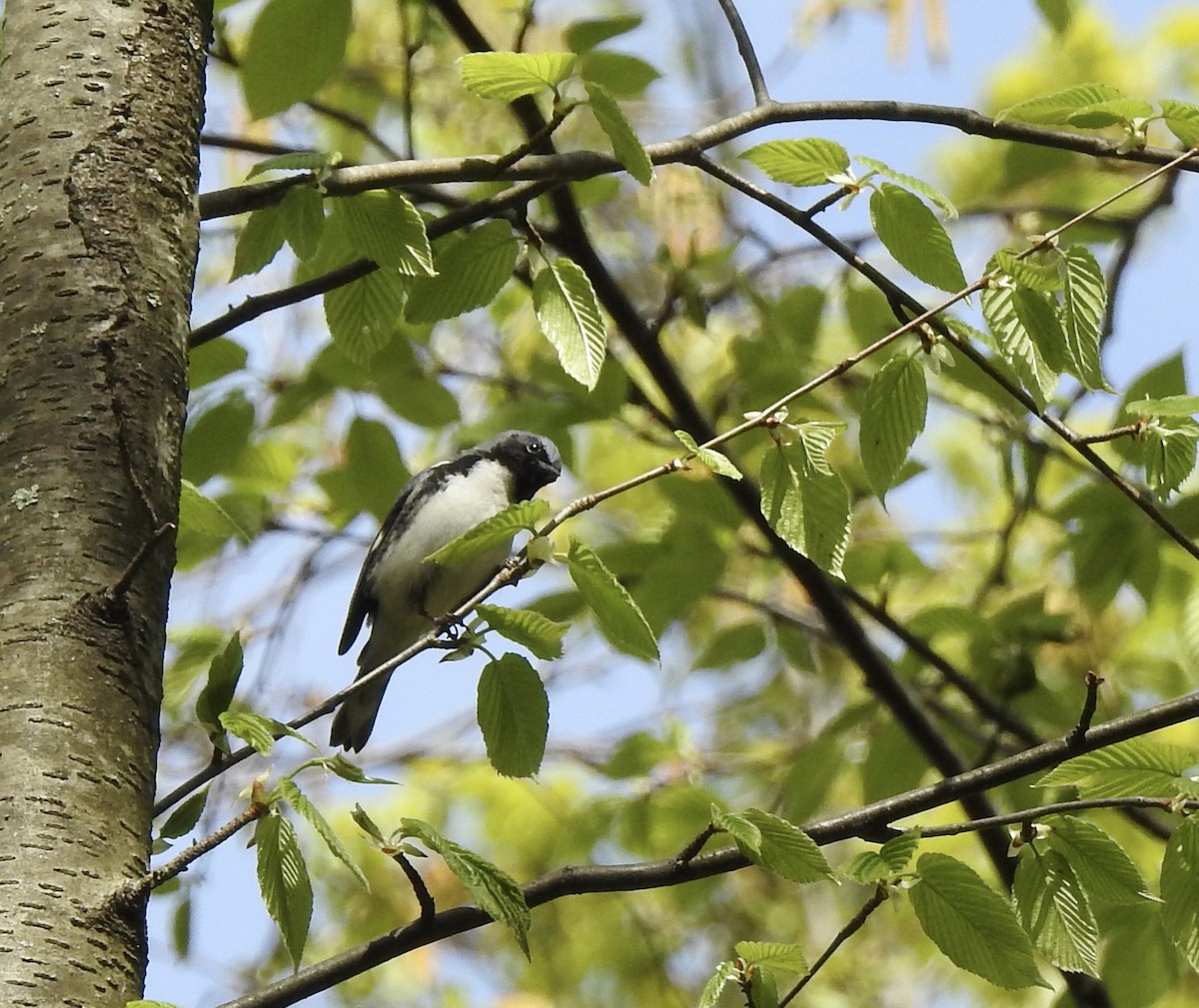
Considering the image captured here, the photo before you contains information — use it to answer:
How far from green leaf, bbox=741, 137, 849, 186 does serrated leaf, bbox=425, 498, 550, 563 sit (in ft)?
1.95

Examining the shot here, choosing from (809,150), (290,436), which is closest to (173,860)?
(809,150)

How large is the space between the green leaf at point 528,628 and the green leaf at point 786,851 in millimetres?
255

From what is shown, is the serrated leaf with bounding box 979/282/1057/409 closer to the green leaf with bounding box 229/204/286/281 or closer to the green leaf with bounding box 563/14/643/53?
the green leaf with bounding box 229/204/286/281

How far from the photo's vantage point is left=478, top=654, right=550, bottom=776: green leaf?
5.12ft

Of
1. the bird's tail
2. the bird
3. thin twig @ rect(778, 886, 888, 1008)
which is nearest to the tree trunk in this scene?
thin twig @ rect(778, 886, 888, 1008)

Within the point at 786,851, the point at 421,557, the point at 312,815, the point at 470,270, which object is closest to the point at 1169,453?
the point at 786,851

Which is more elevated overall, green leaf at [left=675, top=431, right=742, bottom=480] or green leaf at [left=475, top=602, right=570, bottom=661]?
green leaf at [left=675, top=431, right=742, bottom=480]

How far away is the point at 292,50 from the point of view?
2.12m

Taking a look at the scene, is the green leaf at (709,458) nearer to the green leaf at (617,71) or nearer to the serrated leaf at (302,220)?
the serrated leaf at (302,220)

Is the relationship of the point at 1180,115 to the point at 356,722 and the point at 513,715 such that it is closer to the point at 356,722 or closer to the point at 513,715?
the point at 513,715

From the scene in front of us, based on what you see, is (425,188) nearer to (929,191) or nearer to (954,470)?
(929,191)

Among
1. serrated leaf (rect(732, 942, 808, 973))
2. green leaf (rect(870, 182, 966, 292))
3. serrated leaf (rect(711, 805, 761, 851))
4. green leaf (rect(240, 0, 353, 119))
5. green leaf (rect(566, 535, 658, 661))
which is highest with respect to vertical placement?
green leaf (rect(240, 0, 353, 119))

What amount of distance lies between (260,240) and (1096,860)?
4.10ft

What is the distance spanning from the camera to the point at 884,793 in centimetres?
303
